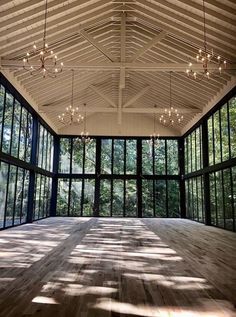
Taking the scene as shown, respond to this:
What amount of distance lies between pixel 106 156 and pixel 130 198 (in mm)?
2657

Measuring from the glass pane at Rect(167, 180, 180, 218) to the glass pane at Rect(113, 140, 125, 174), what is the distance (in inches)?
108

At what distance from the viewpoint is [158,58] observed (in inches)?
387

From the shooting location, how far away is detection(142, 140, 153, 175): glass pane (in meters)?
15.4

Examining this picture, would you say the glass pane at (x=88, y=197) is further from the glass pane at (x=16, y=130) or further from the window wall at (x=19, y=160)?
the glass pane at (x=16, y=130)

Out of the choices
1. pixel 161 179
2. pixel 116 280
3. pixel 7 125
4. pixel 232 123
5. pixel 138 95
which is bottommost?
pixel 116 280

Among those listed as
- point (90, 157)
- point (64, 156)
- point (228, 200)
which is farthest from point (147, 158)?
Answer: point (228, 200)

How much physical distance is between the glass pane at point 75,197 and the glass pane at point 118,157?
2098 millimetres

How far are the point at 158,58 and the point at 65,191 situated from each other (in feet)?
28.3

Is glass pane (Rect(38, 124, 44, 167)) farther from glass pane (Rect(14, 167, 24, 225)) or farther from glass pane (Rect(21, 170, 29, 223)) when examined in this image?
glass pane (Rect(14, 167, 24, 225))

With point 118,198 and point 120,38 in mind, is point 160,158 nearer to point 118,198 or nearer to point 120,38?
point 118,198

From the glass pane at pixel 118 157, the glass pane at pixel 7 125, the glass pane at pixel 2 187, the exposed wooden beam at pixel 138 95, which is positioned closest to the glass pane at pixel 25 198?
the glass pane at pixel 2 187

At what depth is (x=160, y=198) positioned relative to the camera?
15.1 meters

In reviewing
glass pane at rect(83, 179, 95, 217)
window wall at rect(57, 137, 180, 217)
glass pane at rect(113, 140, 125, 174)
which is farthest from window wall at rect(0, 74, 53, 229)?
glass pane at rect(113, 140, 125, 174)

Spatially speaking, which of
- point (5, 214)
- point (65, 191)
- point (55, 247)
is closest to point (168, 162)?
point (65, 191)
